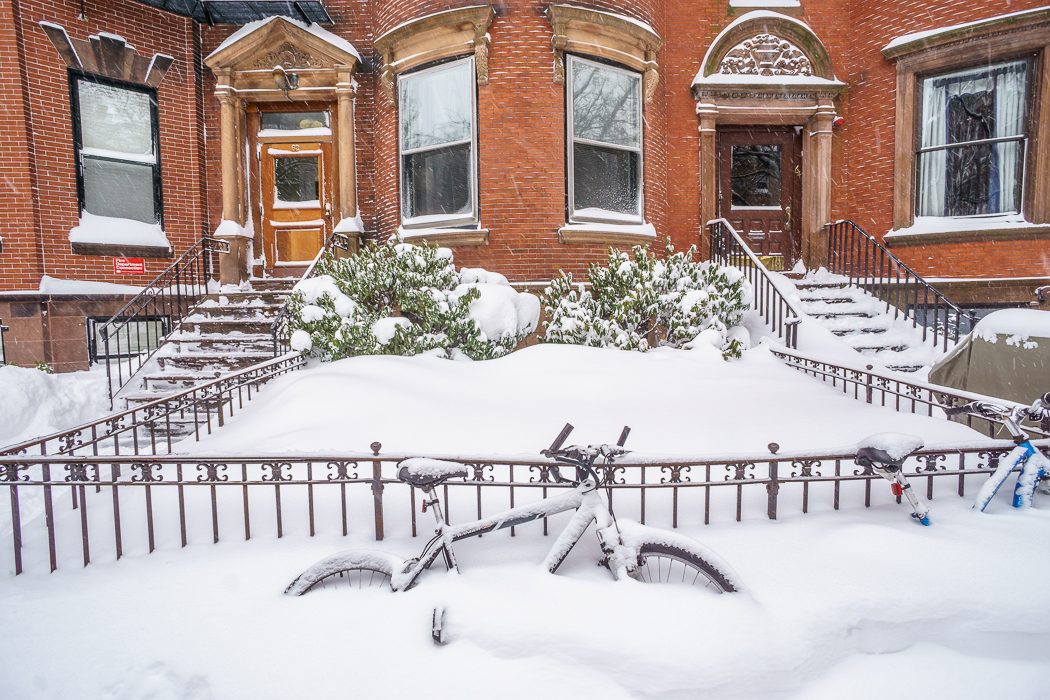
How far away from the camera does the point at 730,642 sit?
239 cm

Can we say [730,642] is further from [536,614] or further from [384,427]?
[384,427]

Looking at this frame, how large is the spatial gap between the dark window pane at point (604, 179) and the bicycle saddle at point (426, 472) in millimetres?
6226

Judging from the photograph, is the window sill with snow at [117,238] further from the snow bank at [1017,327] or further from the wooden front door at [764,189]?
the snow bank at [1017,327]

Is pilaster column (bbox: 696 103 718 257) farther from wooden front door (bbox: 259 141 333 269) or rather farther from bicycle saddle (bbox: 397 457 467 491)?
bicycle saddle (bbox: 397 457 467 491)

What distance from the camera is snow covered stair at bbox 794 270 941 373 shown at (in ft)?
22.7

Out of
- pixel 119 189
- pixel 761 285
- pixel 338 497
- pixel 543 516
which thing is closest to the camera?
pixel 543 516

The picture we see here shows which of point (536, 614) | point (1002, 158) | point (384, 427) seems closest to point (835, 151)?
point (1002, 158)

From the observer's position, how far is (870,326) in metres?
7.52

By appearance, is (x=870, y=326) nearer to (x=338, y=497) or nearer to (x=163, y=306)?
(x=338, y=497)

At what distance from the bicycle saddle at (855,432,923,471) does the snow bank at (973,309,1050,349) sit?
8.36ft

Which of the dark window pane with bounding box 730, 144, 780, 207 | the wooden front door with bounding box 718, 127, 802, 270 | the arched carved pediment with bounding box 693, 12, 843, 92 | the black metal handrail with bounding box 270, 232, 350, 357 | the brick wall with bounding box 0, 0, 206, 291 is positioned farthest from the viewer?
the dark window pane with bounding box 730, 144, 780, 207

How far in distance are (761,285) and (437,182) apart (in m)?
5.05

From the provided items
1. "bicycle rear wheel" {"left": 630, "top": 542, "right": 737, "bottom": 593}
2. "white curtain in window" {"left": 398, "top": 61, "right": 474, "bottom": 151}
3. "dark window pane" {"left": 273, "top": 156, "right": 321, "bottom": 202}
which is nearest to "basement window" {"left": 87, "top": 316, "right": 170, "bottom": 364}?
"dark window pane" {"left": 273, "top": 156, "right": 321, "bottom": 202}

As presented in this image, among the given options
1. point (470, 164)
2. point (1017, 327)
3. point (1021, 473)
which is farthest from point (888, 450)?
point (470, 164)
